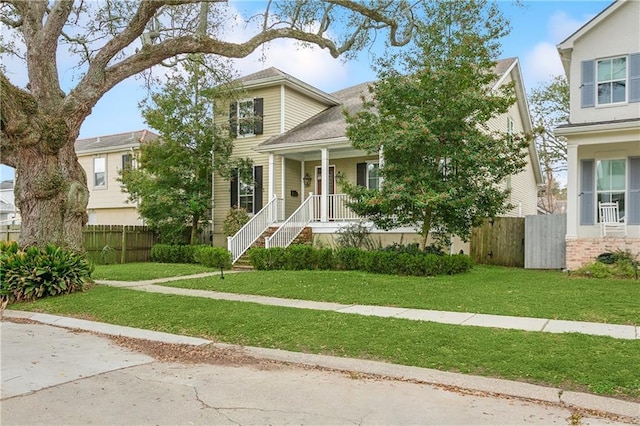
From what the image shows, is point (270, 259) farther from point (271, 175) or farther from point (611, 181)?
point (611, 181)

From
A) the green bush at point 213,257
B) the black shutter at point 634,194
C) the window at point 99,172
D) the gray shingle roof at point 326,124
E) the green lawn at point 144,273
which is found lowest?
the green lawn at point 144,273

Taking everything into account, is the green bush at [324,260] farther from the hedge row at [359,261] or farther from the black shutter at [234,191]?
the black shutter at [234,191]

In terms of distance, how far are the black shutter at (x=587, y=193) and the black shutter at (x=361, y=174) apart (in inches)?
290

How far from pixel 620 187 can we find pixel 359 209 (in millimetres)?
7494

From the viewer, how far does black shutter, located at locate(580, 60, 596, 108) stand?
13914mm

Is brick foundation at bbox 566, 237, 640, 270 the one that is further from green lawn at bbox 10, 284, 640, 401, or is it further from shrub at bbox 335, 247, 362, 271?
green lawn at bbox 10, 284, 640, 401

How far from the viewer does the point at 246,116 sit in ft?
66.1

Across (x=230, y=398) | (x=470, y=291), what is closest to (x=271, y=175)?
(x=470, y=291)

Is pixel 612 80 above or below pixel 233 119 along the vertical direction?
below

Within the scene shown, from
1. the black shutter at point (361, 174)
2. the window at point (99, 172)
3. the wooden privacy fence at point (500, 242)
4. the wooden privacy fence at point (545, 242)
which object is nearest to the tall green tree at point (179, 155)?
the black shutter at point (361, 174)

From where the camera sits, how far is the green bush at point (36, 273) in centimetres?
1020

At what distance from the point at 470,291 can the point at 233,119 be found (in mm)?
13387

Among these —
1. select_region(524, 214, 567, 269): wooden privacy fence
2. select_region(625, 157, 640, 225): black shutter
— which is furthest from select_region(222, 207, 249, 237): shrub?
select_region(625, 157, 640, 225): black shutter

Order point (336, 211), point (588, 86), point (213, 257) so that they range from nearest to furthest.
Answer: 1. point (588, 86)
2. point (213, 257)
3. point (336, 211)
